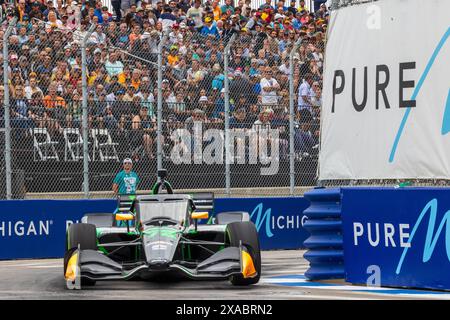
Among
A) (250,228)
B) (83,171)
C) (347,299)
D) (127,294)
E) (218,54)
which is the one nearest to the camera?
(347,299)

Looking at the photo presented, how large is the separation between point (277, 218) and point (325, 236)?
6927 millimetres

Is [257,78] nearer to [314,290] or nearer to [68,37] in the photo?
[68,37]

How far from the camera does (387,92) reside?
1260cm

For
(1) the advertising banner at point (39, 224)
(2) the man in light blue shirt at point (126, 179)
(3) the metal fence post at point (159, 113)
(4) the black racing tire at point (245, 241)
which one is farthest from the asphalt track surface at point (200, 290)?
(3) the metal fence post at point (159, 113)

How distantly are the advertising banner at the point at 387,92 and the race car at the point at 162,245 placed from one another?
145 cm

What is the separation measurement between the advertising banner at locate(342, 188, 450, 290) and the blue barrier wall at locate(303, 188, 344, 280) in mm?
188

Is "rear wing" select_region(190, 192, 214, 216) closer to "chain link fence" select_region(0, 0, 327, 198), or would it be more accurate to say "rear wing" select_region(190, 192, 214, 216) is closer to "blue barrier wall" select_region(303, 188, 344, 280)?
"blue barrier wall" select_region(303, 188, 344, 280)

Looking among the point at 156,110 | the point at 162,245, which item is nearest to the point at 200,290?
the point at 162,245

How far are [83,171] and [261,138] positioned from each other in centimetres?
317

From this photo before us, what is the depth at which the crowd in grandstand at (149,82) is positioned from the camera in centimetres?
1808

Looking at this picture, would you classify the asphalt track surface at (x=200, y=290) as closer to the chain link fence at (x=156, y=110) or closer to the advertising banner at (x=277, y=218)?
the chain link fence at (x=156, y=110)

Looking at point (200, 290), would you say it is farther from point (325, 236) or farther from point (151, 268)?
point (325, 236)

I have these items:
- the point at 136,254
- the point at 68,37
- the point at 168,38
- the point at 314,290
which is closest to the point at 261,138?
the point at 168,38

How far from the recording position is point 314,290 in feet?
40.1
